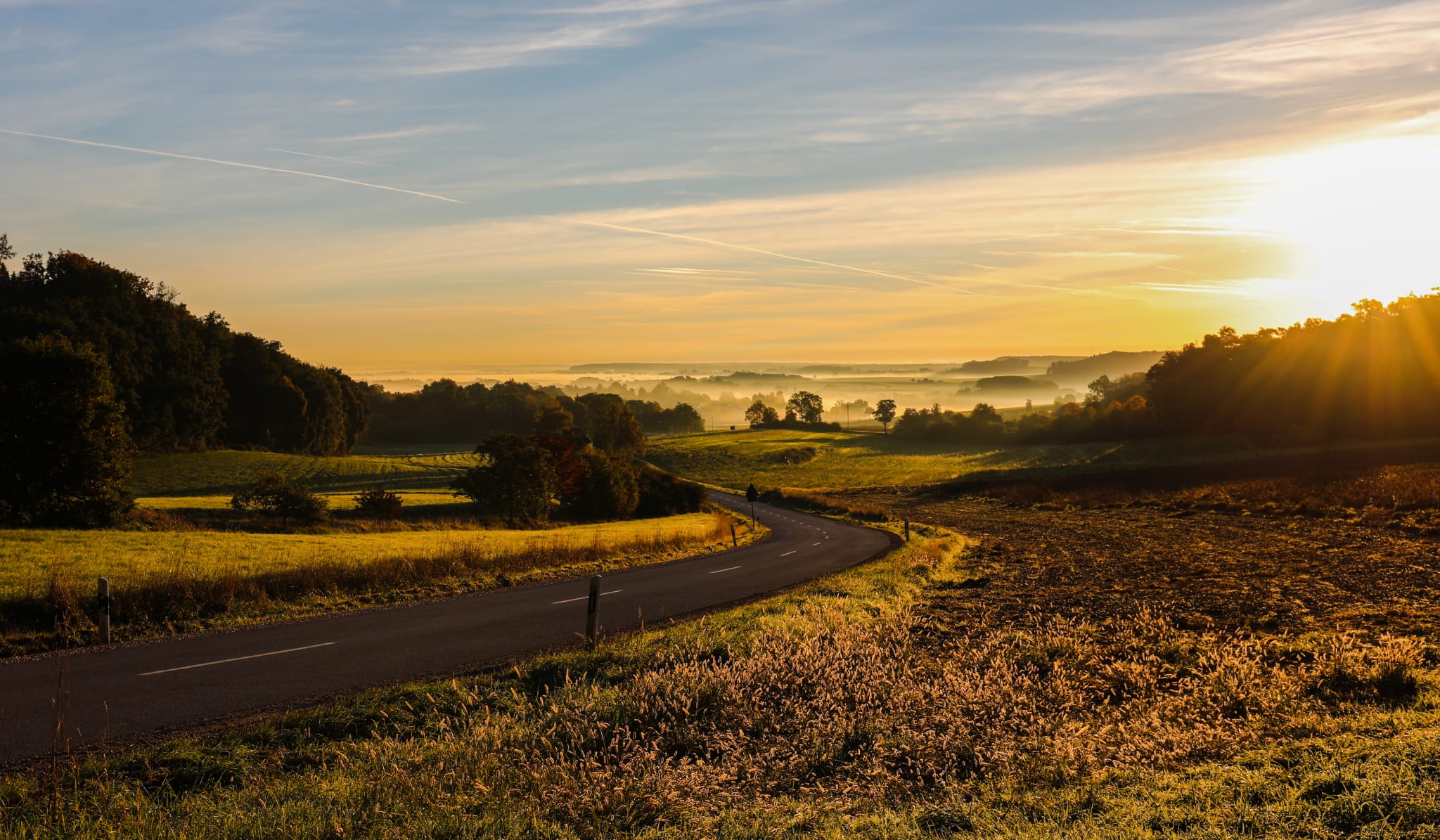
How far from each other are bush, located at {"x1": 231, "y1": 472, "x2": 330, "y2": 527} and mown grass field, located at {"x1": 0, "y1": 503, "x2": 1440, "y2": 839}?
34.1m

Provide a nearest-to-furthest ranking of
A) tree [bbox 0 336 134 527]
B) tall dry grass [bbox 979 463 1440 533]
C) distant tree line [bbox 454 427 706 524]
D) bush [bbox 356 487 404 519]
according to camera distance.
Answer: tree [bbox 0 336 134 527] → tall dry grass [bbox 979 463 1440 533] → bush [bbox 356 487 404 519] → distant tree line [bbox 454 427 706 524]

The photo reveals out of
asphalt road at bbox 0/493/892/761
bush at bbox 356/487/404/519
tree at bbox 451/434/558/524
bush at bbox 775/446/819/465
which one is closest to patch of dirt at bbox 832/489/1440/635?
asphalt road at bbox 0/493/892/761

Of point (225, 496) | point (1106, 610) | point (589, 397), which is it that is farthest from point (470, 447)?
point (1106, 610)

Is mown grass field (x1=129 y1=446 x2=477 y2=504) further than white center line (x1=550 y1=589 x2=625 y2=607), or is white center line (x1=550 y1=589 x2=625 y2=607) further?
mown grass field (x1=129 y1=446 x2=477 y2=504)

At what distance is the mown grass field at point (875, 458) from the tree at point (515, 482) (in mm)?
40853

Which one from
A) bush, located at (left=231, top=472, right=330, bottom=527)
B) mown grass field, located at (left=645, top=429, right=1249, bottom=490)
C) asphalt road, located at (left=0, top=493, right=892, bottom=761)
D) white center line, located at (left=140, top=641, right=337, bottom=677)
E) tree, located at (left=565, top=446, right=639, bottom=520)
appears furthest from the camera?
mown grass field, located at (left=645, top=429, right=1249, bottom=490)

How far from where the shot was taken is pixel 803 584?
72.4ft

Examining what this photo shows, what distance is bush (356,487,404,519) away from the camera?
4650 centimetres

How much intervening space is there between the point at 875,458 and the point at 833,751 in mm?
104391

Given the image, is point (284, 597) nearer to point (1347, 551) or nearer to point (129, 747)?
point (129, 747)

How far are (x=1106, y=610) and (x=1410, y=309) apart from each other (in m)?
88.7

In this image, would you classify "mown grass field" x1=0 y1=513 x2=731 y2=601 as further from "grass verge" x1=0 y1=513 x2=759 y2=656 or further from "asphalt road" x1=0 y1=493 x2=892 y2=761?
"asphalt road" x1=0 y1=493 x2=892 y2=761

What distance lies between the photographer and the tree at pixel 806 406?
175375mm

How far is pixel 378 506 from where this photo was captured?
154 ft
